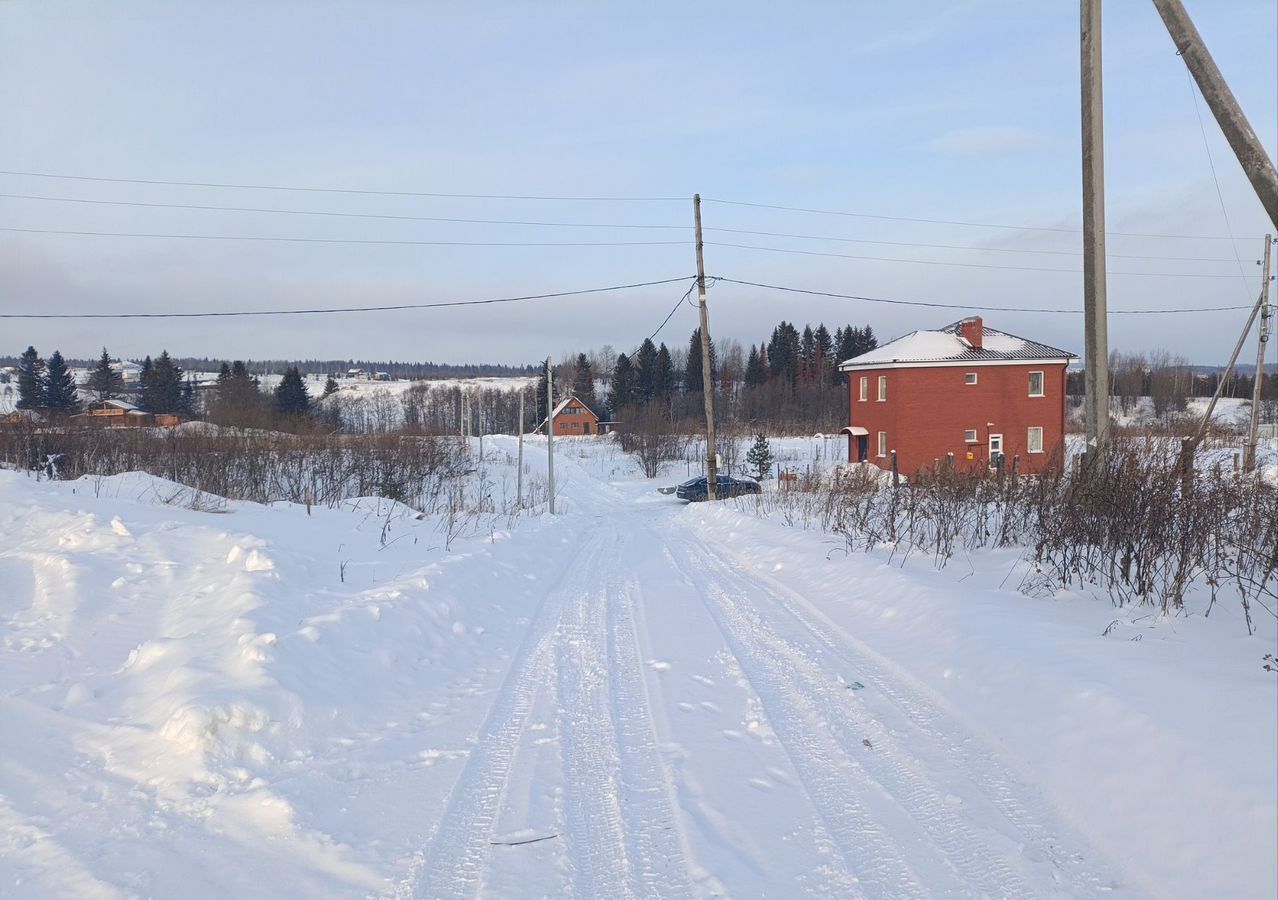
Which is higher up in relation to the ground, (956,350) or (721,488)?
(956,350)

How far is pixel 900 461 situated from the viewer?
1309 inches

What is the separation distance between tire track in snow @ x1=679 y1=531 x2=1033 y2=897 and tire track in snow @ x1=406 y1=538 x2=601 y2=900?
209 centimetres

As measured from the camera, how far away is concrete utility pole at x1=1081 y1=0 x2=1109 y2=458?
8.92 m

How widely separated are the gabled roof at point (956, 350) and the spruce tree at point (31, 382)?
181ft

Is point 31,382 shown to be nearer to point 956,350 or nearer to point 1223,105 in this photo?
point 956,350

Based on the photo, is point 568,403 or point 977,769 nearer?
point 977,769

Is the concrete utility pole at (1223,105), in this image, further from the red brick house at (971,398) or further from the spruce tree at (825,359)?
the spruce tree at (825,359)

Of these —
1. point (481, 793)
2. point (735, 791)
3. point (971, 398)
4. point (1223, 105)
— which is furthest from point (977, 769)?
point (971, 398)

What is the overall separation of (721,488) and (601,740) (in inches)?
1125

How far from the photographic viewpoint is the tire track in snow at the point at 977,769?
321 cm

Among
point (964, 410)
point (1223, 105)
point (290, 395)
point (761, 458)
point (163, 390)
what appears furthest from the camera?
point (290, 395)

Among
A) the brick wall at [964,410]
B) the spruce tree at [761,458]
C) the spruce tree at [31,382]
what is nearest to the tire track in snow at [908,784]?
the brick wall at [964,410]

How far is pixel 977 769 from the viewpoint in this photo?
4.21 meters

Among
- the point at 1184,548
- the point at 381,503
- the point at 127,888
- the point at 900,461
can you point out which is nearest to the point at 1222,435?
the point at 1184,548
